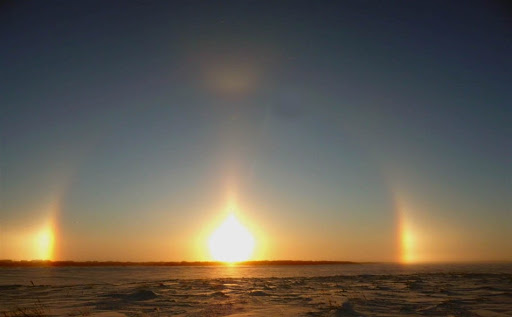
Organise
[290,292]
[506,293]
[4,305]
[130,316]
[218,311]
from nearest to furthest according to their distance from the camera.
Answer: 1. [130,316]
2. [218,311]
3. [4,305]
4. [506,293]
5. [290,292]

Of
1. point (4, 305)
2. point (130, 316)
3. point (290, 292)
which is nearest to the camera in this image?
point (130, 316)

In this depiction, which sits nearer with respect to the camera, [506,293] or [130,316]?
[130,316]

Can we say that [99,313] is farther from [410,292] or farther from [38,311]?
[410,292]

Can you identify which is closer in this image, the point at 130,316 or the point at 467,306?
the point at 130,316

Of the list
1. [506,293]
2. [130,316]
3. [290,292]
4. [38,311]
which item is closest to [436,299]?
[506,293]

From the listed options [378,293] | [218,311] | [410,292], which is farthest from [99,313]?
[410,292]

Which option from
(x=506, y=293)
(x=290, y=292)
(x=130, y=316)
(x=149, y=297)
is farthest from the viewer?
(x=290, y=292)

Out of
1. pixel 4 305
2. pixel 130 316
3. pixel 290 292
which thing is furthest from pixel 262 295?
pixel 4 305

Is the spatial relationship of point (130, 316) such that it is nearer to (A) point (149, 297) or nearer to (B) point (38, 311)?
(B) point (38, 311)

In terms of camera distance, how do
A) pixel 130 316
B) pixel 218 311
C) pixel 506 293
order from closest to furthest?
pixel 130 316 < pixel 218 311 < pixel 506 293
